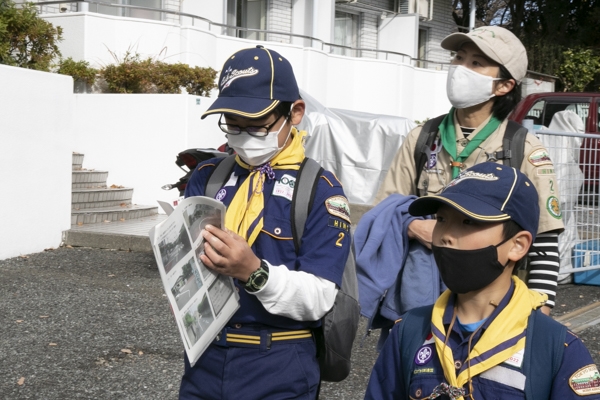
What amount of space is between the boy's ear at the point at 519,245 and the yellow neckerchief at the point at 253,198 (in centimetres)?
81

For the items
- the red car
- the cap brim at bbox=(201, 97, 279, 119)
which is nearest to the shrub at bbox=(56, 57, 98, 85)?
the red car

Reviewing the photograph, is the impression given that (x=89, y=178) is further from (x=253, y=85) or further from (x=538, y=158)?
(x=253, y=85)

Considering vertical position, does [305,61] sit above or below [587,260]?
above

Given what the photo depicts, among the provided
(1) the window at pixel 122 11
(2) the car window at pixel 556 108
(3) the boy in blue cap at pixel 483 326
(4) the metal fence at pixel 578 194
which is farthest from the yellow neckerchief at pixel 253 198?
(1) the window at pixel 122 11

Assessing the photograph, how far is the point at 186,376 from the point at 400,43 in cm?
2345

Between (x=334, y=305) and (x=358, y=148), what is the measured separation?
1136 centimetres

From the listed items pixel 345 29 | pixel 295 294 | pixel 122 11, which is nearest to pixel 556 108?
pixel 122 11

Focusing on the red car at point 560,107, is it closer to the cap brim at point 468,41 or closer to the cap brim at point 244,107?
the cap brim at point 468,41

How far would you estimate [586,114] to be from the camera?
1462 centimetres

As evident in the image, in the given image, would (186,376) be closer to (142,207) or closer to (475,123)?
(475,123)

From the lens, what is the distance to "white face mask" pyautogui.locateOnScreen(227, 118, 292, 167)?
2748 mm

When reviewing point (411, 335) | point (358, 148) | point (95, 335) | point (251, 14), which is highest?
point (251, 14)

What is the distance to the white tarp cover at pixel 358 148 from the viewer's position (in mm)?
13914

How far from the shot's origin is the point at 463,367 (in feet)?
7.17
